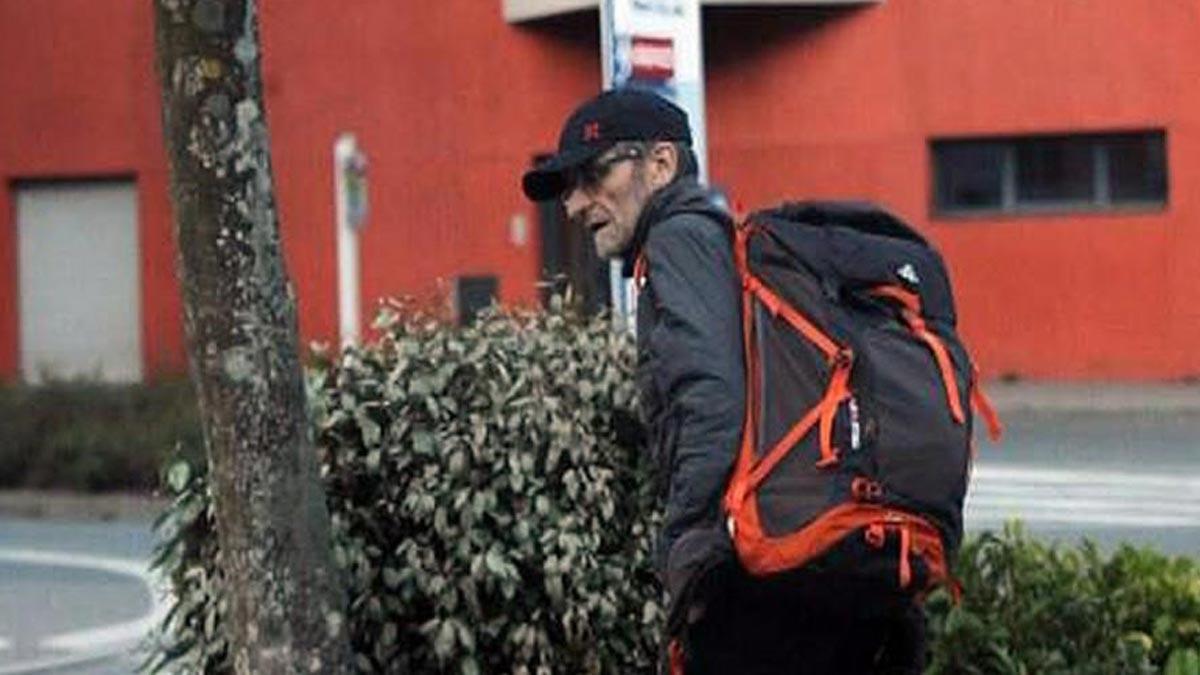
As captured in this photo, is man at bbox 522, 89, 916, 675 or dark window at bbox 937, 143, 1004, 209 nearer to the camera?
man at bbox 522, 89, 916, 675

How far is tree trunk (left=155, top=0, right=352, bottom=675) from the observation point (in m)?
5.80

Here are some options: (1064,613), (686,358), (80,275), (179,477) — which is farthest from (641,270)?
(80,275)

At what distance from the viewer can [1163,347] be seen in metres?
27.5

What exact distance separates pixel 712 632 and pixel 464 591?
1862 millimetres

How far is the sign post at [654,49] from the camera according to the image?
8180 millimetres

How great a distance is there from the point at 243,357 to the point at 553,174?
1.46 m

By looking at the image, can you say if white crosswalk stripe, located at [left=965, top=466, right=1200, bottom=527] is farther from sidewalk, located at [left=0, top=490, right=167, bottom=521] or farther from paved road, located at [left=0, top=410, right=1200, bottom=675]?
sidewalk, located at [left=0, top=490, right=167, bottom=521]

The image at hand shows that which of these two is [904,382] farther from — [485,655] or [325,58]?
[325,58]

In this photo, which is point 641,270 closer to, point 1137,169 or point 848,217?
point 848,217

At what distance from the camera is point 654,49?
8367 millimetres

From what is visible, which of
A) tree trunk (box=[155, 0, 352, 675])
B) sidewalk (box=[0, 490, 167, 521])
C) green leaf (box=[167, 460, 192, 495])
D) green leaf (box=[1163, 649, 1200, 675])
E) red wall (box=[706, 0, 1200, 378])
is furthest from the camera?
red wall (box=[706, 0, 1200, 378])

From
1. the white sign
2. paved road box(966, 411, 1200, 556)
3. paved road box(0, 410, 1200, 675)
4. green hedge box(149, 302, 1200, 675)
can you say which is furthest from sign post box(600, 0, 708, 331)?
paved road box(966, 411, 1200, 556)

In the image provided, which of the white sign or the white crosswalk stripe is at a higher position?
the white sign

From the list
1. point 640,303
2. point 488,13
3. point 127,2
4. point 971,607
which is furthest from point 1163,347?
point 640,303
